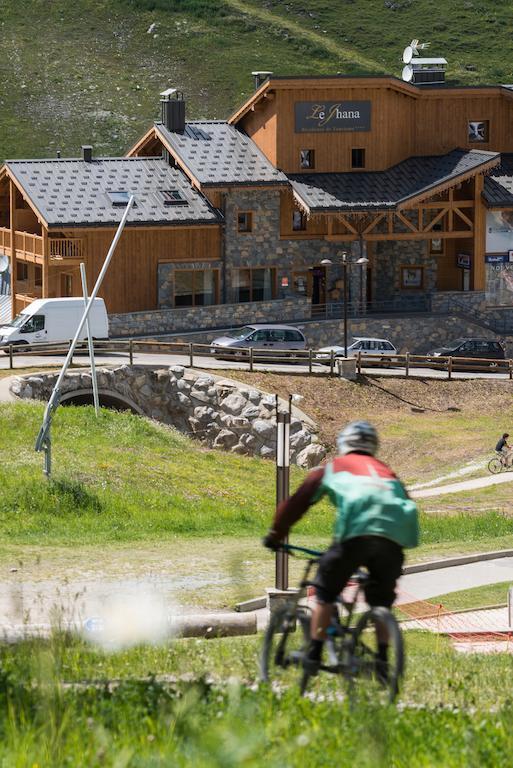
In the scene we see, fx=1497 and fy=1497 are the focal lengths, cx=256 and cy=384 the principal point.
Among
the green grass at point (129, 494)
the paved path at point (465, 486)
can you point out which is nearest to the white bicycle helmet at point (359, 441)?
the green grass at point (129, 494)

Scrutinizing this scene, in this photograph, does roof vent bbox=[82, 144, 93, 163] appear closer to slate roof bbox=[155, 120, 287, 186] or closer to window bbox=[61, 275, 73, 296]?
slate roof bbox=[155, 120, 287, 186]

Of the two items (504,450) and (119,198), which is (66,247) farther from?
(504,450)

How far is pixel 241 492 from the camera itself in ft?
111

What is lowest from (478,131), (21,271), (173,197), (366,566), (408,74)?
(21,271)

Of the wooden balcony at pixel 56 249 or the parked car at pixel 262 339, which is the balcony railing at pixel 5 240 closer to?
the wooden balcony at pixel 56 249

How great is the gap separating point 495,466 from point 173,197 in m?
23.9

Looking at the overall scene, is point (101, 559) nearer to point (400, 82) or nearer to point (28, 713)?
point (28, 713)

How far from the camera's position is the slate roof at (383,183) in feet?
197

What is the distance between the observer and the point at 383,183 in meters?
62.3

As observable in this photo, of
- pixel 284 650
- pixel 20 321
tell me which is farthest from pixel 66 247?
pixel 284 650

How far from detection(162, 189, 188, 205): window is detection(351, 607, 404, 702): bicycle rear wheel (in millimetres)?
50269

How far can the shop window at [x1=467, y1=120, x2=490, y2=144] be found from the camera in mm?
64938

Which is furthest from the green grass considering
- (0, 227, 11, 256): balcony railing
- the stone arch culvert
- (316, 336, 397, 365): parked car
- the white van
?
(0, 227, 11, 256): balcony railing

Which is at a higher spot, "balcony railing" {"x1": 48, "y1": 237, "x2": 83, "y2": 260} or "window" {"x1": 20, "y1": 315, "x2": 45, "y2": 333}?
"balcony railing" {"x1": 48, "y1": 237, "x2": 83, "y2": 260}
